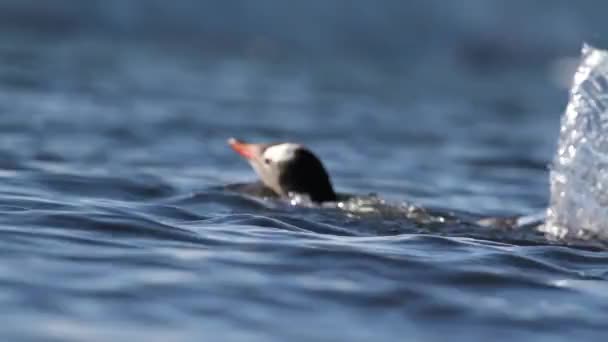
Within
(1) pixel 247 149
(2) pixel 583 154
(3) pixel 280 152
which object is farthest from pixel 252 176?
(2) pixel 583 154

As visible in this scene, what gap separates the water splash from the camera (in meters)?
8.81

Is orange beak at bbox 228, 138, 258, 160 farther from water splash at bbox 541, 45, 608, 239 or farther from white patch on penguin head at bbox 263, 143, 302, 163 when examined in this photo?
water splash at bbox 541, 45, 608, 239

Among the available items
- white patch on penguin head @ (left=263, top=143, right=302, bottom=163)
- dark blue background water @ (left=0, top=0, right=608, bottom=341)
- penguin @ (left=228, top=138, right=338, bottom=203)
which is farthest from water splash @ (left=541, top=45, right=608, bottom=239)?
white patch on penguin head @ (left=263, top=143, right=302, bottom=163)

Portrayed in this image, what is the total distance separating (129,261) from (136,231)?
0.81 m

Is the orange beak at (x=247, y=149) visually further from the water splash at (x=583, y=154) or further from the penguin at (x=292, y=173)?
the water splash at (x=583, y=154)

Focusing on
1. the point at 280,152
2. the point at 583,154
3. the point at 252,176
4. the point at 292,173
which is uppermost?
the point at 252,176

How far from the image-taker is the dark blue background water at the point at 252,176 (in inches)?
233

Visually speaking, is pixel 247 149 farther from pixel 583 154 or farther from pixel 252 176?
pixel 583 154

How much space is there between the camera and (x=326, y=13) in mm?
30500

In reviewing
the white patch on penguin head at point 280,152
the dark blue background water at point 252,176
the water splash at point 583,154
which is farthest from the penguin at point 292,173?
the water splash at point 583,154

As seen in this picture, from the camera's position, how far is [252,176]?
12039 mm

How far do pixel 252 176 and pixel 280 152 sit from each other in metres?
1.72

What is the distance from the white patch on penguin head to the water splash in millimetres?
1973

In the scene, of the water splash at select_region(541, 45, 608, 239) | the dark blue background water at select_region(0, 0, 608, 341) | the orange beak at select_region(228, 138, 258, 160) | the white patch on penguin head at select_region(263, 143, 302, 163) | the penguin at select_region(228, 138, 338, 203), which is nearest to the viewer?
the dark blue background water at select_region(0, 0, 608, 341)
